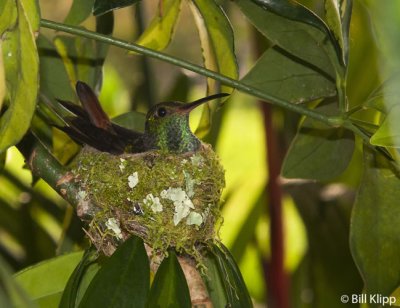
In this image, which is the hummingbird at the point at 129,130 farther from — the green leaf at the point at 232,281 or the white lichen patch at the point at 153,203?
the green leaf at the point at 232,281

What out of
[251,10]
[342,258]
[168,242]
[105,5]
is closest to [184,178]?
[168,242]

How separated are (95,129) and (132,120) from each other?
2.9 inches

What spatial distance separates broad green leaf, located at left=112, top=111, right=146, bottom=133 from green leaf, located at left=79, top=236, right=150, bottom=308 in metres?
0.58

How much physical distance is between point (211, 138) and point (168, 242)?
63 centimetres

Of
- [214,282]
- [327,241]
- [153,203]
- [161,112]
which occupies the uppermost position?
[161,112]

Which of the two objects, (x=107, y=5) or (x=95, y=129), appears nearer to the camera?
(x=107, y=5)

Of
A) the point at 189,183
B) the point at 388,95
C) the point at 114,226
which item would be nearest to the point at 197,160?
the point at 189,183

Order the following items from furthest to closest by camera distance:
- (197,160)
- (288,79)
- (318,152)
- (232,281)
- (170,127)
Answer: (170,127) → (197,160) → (318,152) → (288,79) → (232,281)

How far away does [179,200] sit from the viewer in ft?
5.05

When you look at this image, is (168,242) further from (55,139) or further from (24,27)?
(24,27)

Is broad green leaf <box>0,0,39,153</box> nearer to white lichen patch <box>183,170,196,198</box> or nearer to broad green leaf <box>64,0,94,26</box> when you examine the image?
broad green leaf <box>64,0,94,26</box>

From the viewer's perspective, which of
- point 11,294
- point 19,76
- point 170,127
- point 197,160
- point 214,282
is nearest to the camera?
point 11,294

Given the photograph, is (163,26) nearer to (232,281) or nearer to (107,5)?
(107,5)

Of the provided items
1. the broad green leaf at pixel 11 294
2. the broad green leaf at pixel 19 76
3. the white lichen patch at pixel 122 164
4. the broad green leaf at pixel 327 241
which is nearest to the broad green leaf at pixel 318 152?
the white lichen patch at pixel 122 164
